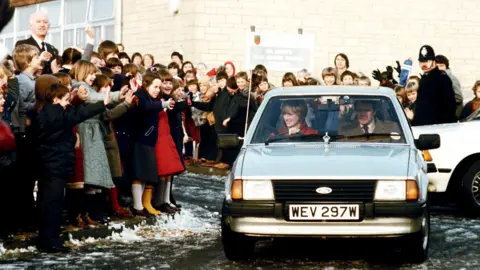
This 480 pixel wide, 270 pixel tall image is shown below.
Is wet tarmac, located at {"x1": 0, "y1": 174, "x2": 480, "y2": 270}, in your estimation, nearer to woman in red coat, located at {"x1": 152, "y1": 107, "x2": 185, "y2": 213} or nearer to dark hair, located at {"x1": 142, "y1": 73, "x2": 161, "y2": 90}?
woman in red coat, located at {"x1": 152, "y1": 107, "x2": 185, "y2": 213}

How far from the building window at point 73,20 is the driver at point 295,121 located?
1887cm

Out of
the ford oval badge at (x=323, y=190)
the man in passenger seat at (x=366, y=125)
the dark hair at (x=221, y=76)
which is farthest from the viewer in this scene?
the dark hair at (x=221, y=76)

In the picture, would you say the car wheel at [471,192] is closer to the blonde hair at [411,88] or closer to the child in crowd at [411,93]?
the child in crowd at [411,93]

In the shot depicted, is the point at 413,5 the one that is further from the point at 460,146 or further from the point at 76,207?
the point at 76,207

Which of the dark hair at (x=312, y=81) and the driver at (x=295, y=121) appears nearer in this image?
the driver at (x=295, y=121)

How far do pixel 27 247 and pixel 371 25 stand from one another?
1941 cm

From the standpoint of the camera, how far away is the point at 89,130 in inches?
424

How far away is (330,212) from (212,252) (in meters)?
1.65

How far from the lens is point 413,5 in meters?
28.3

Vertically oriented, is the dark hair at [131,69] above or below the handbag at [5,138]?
above

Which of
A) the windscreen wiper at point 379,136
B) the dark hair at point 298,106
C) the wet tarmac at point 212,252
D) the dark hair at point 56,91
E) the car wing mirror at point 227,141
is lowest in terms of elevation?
the wet tarmac at point 212,252


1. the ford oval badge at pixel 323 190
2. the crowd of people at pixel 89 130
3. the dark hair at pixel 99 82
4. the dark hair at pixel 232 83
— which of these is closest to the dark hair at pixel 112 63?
the crowd of people at pixel 89 130

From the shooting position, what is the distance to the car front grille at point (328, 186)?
8.27 m

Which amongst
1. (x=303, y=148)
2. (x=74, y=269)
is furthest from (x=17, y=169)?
(x=303, y=148)
